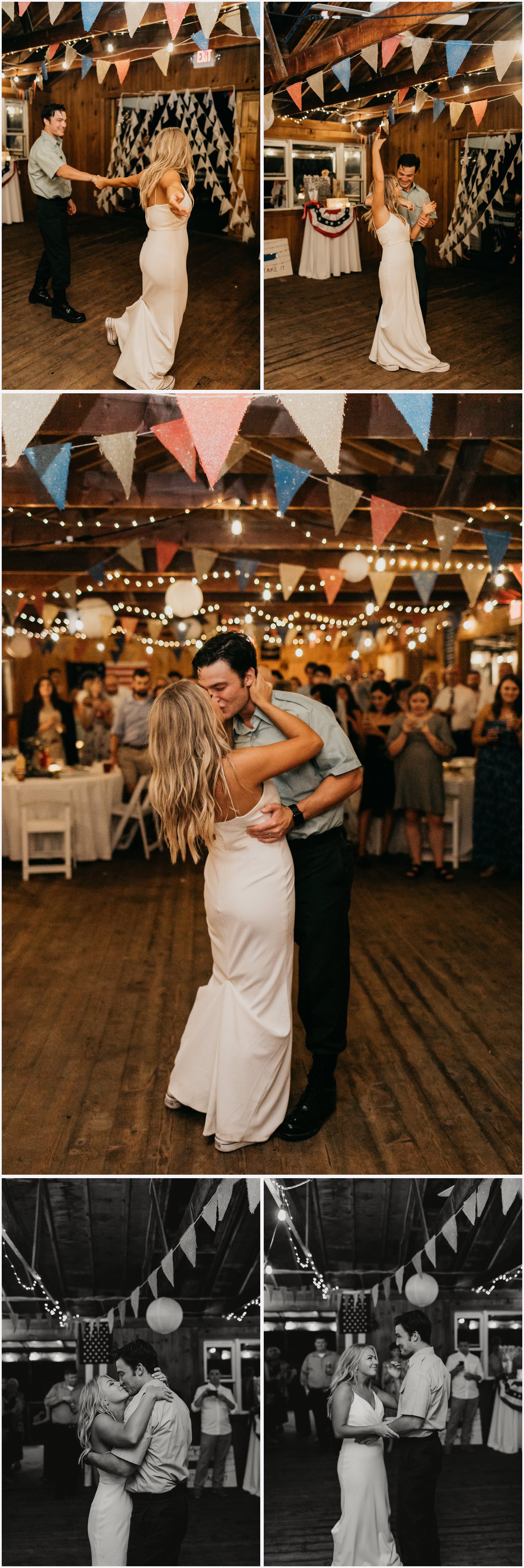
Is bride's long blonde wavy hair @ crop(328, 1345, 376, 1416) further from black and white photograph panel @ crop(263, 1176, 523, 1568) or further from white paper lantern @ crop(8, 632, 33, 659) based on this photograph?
white paper lantern @ crop(8, 632, 33, 659)

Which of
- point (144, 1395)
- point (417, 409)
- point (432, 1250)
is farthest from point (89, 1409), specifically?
point (417, 409)

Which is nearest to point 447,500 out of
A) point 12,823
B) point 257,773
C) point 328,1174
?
point 12,823

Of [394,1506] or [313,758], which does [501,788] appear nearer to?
[313,758]

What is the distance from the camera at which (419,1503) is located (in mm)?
2080

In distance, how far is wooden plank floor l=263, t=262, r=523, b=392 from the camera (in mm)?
2371

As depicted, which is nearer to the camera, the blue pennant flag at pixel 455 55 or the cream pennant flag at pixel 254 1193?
the cream pennant flag at pixel 254 1193

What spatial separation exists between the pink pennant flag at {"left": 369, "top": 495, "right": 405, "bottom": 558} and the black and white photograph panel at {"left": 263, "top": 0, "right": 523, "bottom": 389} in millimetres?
1040

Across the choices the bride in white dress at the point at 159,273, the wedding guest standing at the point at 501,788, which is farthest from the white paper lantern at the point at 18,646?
the bride in white dress at the point at 159,273

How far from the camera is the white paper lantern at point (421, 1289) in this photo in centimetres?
213

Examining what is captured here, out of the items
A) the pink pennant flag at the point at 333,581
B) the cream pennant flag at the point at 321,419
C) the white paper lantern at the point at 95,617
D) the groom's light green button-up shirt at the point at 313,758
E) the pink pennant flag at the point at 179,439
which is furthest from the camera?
the white paper lantern at the point at 95,617

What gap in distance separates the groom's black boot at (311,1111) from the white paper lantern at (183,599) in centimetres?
556

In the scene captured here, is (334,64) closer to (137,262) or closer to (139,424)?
(137,262)

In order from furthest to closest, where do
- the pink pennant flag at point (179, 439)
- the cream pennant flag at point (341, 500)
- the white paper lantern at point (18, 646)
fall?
the white paper lantern at point (18, 646) → the cream pennant flag at point (341, 500) → the pink pennant flag at point (179, 439)

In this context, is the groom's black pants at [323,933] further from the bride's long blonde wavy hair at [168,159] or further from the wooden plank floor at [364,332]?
the bride's long blonde wavy hair at [168,159]
